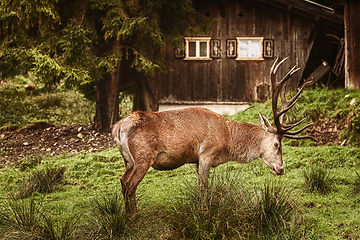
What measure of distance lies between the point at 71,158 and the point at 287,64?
10846 millimetres

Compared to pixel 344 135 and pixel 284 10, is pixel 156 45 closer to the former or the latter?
pixel 284 10

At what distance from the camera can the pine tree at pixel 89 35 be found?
14.2 meters

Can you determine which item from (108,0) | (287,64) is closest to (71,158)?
(108,0)

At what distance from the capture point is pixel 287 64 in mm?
19594

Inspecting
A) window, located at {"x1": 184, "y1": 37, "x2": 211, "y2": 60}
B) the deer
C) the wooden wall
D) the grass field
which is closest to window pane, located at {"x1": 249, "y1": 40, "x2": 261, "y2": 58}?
the wooden wall

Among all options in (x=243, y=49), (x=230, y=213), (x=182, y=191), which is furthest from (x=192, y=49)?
(x=230, y=213)

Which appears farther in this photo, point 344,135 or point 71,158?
point 71,158

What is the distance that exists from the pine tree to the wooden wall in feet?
7.12

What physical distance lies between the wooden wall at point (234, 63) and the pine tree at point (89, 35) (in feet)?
7.12

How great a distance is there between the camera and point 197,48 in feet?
64.2

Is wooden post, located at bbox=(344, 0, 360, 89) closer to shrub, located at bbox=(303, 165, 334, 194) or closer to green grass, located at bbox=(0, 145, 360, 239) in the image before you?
green grass, located at bbox=(0, 145, 360, 239)

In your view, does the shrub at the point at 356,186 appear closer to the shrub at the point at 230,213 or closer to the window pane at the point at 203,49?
the shrub at the point at 230,213

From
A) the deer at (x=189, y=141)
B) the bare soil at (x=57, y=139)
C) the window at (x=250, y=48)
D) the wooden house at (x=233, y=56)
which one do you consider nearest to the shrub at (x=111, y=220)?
the deer at (x=189, y=141)

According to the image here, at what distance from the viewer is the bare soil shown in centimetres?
1233
